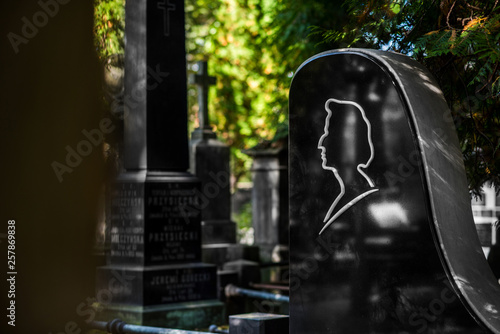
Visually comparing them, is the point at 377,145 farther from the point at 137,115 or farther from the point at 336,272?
the point at 137,115

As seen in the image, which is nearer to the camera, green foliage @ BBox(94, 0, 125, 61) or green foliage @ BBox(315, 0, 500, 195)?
green foliage @ BBox(94, 0, 125, 61)

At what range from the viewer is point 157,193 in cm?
877

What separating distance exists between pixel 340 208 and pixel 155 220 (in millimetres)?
4534

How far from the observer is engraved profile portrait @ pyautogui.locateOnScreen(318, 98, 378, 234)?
4.39m

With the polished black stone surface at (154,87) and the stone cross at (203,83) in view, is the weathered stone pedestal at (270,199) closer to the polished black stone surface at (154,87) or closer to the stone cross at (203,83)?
the stone cross at (203,83)

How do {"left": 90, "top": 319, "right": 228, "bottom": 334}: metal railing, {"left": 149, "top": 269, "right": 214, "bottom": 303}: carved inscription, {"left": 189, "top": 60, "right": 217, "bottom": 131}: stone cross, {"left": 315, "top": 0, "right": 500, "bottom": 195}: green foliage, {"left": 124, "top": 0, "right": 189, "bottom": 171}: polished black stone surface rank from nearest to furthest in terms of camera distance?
{"left": 315, "top": 0, "right": 500, "bottom": 195}: green foliage → {"left": 90, "top": 319, "right": 228, "bottom": 334}: metal railing → {"left": 149, "top": 269, "right": 214, "bottom": 303}: carved inscription → {"left": 124, "top": 0, "right": 189, "bottom": 171}: polished black stone surface → {"left": 189, "top": 60, "right": 217, "bottom": 131}: stone cross

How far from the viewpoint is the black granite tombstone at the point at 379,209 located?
4.09 m

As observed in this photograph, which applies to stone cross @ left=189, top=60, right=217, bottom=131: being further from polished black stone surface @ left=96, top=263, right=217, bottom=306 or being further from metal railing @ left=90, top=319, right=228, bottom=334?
metal railing @ left=90, top=319, right=228, bottom=334

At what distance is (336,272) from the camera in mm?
4539

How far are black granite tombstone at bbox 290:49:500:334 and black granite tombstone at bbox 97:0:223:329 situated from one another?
13.4 feet

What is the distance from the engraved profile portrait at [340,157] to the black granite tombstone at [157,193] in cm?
433

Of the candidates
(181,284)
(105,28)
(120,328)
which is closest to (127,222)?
(181,284)

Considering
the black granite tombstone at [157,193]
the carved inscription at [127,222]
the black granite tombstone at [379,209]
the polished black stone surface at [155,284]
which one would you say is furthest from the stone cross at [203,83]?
the black granite tombstone at [379,209]

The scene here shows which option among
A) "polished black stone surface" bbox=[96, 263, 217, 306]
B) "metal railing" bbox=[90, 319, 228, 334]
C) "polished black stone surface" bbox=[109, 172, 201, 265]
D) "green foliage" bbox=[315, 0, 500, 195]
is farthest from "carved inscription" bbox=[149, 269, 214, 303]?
"green foliage" bbox=[315, 0, 500, 195]
